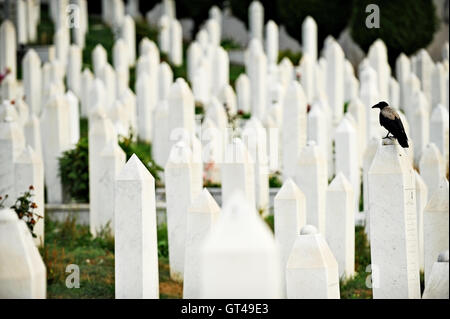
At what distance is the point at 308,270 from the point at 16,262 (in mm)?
1801

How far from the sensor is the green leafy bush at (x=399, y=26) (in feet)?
62.9

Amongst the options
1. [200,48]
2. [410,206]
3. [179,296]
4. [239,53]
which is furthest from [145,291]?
[239,53]

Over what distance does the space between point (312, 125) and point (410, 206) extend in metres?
4.89

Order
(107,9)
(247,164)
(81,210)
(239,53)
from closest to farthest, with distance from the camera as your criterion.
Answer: (247,164) < (81,210) < (239,53) < (107,9)

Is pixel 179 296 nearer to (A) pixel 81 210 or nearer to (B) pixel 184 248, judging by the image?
(B) pixel 184 248

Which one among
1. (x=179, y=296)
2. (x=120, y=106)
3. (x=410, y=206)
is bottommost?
(x=179, y=296)

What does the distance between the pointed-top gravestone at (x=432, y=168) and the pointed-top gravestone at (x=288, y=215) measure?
8.19 ft

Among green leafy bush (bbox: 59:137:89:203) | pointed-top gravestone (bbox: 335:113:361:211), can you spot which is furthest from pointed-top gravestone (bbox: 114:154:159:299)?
pointed-top gravestone (bbox: 335:113:361:211)

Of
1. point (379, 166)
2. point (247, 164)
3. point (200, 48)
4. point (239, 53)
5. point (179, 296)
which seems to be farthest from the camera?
point (239, 53)

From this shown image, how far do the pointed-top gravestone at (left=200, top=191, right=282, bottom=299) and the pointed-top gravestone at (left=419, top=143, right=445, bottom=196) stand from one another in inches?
250

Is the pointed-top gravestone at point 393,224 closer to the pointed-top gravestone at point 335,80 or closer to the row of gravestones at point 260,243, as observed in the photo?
the row of gravestones at point 260,243

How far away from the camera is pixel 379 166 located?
8695 mm

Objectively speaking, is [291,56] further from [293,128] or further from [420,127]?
[293,128]

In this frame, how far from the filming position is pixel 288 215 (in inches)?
388
